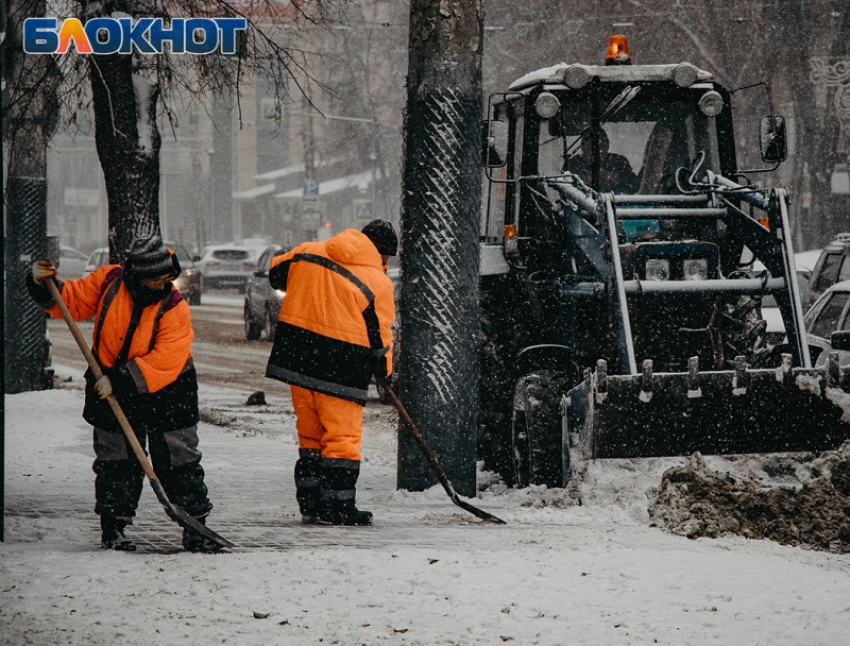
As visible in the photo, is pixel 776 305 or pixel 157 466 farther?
pixel 776 305

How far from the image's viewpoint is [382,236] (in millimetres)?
6934

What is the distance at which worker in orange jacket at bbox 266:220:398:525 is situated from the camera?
6695mm

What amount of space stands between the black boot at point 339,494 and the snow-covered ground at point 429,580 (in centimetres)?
15

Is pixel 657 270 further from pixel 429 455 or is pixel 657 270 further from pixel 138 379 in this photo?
pixel 138 379

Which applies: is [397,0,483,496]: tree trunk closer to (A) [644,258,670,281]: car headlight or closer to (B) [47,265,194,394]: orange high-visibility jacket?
(A) [644,258,670,281]: car headlight

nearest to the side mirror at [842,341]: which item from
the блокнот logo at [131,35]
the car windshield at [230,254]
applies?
the блокнот logo at [131,35]

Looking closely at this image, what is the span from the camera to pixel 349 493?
673 cm

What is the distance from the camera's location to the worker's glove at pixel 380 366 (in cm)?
688

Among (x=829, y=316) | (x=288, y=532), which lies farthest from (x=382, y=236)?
(x=829, y=316)

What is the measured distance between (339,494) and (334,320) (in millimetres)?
901

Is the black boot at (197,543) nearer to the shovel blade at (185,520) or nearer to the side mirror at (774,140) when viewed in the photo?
the shovel blade at (185,520)

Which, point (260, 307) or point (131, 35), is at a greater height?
point (131, 35)

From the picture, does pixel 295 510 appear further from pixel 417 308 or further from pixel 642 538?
pixel 642 538

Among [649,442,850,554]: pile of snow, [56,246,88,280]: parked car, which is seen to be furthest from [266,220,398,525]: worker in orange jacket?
[56,246,88,280]: parked car
